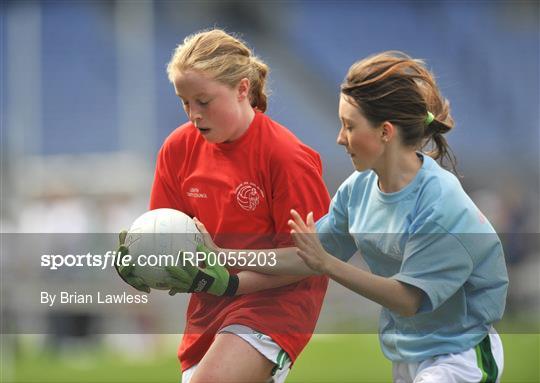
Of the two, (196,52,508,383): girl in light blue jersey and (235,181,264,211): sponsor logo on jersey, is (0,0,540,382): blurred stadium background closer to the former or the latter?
(235,181,264,211): sponsor logo on jersey

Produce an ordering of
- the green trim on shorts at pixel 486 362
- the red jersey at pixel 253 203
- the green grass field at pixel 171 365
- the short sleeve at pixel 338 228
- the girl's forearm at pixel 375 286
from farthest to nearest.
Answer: the green grass field at pixel 171 365
the red jersey at pixel 253 203
the short sleeve at pixel 338 228
the green trim on shorts at pixel 486 362
the girl's forearm at pixel 375 286

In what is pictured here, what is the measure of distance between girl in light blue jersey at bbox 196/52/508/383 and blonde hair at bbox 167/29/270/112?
48cm

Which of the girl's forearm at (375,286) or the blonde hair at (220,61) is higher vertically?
the blonde hair at (220,61)

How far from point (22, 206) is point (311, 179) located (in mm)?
7188

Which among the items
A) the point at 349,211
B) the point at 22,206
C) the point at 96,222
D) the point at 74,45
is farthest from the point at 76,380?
the point at 74,45

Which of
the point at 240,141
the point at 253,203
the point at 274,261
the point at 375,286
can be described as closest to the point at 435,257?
the point at 375,286

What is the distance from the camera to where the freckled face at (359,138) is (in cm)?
321

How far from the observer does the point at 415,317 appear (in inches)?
126

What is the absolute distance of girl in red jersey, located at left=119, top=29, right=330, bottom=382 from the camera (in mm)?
3500

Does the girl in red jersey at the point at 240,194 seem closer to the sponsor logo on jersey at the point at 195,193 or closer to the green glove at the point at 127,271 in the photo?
the sponsor logo on jersey at the point at 195,193

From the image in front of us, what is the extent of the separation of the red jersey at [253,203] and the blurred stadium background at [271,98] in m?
4.40

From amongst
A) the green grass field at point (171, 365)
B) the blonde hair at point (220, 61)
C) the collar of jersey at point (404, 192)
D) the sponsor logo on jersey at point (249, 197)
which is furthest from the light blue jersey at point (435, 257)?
the green grass field at point (171, 365)

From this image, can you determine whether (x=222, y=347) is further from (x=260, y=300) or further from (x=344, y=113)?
(x=344, y=113)

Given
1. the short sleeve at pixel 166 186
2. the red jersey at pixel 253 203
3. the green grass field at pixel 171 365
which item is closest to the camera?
the red jersey at pixel 253 203
